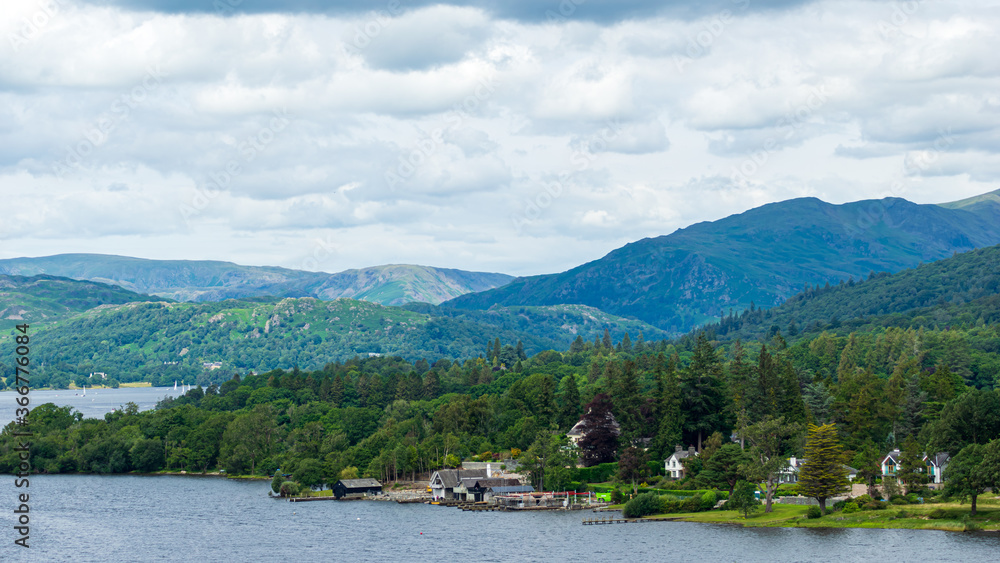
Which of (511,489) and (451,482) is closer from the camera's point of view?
(511,489)

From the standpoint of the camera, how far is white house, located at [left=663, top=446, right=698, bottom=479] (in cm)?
12938

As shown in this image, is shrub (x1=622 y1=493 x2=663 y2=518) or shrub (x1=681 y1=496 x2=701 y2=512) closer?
shrub (x1=622 y1=493 x2=663 y2=518)

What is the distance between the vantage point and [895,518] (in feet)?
326

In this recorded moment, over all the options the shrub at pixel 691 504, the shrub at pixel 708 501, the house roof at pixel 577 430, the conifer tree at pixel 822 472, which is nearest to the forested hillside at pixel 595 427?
the house roof at pixel 577 430

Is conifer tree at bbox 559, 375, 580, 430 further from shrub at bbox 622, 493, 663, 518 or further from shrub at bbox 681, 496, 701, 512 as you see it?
shrub at bbox 681, 496, 701, 512

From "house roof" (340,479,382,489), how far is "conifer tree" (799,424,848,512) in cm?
6480

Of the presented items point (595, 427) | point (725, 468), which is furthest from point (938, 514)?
point (595, 427)

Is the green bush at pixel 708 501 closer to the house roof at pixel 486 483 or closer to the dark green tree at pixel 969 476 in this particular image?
the dark green tree at pixel 969 476

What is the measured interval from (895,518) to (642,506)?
2718cm

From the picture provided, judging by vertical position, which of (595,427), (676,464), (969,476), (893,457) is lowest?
(969,476)

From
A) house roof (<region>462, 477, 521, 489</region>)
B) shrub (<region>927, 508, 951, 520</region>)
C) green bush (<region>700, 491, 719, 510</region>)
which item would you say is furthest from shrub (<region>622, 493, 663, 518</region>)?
shrub (<region>927, 508, 951, 520</region>)

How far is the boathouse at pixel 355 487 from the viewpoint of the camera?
143 metres

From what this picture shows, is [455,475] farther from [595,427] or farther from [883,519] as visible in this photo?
[883,519]

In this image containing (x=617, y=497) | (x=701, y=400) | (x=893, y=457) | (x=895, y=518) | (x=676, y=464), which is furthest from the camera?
(x=701, y=400)
